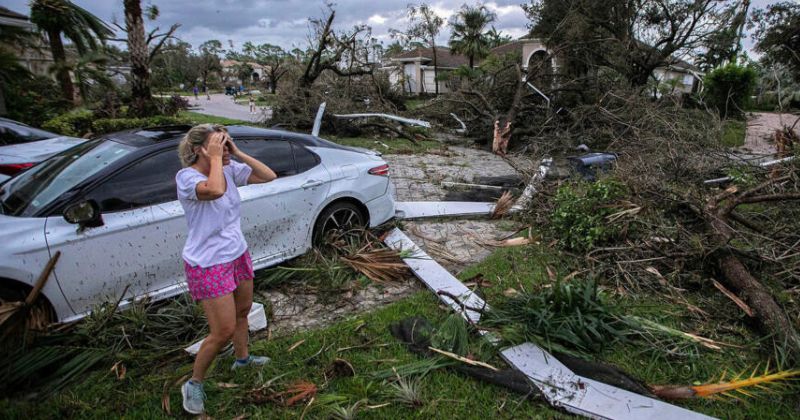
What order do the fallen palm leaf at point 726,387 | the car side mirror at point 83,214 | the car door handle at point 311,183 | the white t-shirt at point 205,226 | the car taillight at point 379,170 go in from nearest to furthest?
the white t-shirt at point 205,226
the fallen palm leaf at point 726,387
the car side mirror at point 83,214
the car door handle at point 311,183
the car taillight at point 379,170

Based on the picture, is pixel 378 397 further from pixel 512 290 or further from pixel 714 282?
pixel 714 282

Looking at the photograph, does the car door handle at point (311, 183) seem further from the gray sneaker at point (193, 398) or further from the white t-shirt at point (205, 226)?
the gray sneaker at point (193, 398)

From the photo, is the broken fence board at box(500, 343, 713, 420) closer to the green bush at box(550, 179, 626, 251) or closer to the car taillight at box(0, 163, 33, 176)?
the green bush at box(550, 179, 626, 251)

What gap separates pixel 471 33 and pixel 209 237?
140ft

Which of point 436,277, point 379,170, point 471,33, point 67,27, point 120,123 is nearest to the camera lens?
point 436,277

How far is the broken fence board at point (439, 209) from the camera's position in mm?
6258

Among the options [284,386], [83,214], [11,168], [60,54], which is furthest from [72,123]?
[284,386]

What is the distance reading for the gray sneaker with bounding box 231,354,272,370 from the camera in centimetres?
300

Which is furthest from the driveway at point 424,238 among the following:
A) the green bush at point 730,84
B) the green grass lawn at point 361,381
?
the green bush at point 730,84

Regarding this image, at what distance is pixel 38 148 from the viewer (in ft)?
22.7

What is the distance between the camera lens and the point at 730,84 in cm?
2431

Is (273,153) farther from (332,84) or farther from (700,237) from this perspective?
(332,84)

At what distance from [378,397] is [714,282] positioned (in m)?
3.24

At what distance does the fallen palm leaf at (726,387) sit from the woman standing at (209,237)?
108 inches
